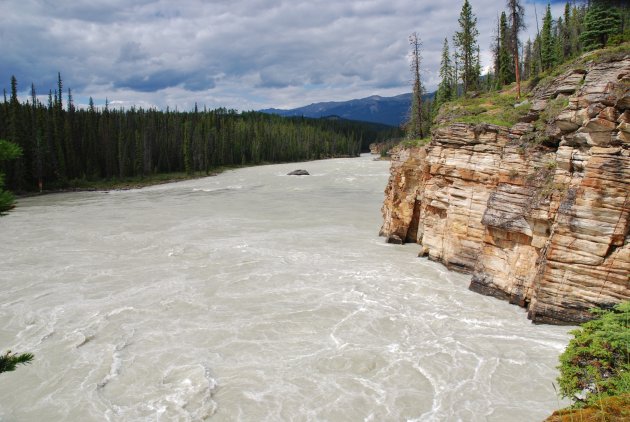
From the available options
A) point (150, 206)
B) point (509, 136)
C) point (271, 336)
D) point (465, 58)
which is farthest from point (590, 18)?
point (150, 206)

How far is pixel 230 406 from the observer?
11.5m

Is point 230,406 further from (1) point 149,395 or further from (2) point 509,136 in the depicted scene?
(2) point 509,136

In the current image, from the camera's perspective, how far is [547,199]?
16.4 metres

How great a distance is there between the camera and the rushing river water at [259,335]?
11.6m

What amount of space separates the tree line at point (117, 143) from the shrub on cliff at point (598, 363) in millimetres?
57737

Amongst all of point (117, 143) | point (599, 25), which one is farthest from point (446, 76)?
point (117, 143)

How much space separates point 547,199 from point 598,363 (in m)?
9.83

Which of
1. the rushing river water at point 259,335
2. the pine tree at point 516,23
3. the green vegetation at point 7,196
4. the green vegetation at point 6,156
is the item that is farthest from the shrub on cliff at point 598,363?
the pine tree at point 516,23

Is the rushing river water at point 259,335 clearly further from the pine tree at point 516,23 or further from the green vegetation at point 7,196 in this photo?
the pine tree at point 516,23

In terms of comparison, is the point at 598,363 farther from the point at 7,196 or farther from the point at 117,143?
the point at 117,143

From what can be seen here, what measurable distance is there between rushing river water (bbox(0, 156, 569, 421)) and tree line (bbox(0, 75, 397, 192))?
3835cm

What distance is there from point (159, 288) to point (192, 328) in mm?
5073

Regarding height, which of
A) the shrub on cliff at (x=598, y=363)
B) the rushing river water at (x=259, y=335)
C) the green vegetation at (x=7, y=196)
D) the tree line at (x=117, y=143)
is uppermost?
the tree line at (x=117, y=143)

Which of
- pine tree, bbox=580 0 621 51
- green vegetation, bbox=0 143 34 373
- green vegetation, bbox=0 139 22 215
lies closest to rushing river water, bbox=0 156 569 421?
green vegetation, bbox=0 143 34 373
